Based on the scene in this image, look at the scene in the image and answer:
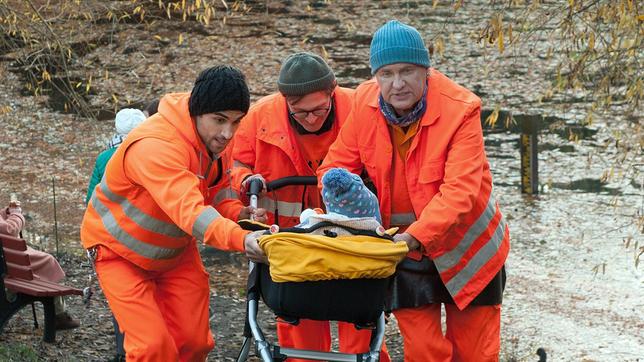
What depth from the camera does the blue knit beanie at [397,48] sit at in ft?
16.2

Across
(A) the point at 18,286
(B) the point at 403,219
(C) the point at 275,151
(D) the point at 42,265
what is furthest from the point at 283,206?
(D) the point at 42,265

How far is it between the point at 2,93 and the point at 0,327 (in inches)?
464

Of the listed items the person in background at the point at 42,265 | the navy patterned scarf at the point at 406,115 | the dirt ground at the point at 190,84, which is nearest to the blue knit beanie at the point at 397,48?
the navy patterned scarf at the point at 406,115

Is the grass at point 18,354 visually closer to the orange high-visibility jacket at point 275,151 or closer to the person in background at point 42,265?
the person in background at point 42,265

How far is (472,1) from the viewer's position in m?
22.4

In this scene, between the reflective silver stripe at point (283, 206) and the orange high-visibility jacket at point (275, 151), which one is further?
the reflective silver stripe at point (283, 206)

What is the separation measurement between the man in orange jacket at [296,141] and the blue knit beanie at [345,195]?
100 cm

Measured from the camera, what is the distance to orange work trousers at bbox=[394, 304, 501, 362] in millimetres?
5082

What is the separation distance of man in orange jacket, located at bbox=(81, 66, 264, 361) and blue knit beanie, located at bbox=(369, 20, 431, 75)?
616mm

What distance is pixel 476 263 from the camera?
16.9 feet

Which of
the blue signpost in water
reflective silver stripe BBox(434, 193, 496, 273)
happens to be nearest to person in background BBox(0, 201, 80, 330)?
reflective silver stripe BBox(434, 193, 496, 273)

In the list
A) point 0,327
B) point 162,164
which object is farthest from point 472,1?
point 162,164

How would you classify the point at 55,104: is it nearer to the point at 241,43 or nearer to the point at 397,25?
the point at 241,43

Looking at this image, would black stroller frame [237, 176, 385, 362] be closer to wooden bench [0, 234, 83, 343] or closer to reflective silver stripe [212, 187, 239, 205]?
Answer: reflective silver stripe [212, 187, 239, 205]
